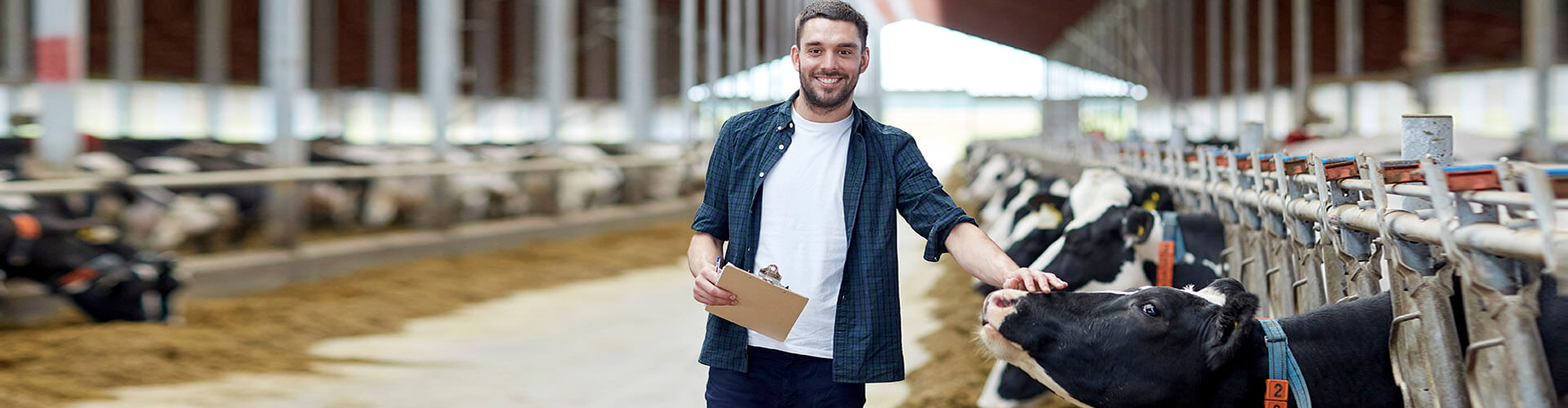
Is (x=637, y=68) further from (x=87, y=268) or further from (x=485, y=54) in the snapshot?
(x=87, y=268)

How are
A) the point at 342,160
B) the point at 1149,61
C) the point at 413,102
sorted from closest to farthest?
the point at 342,160
the point at 1149,61
the point at 413,102

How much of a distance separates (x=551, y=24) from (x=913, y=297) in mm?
6295

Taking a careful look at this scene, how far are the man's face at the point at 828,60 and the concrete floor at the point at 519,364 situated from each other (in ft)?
9.59

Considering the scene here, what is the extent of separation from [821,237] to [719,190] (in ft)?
0.80

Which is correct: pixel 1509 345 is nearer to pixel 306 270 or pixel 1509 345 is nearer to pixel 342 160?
pixel 306 270

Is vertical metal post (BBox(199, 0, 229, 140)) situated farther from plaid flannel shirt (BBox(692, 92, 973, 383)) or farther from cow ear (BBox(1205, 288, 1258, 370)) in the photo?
cow ear (BBox(1205, 288, 1258, 370))

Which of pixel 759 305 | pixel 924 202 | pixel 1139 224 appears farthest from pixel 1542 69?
pixel 759 305

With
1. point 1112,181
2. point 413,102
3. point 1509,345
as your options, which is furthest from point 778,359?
point 413,102

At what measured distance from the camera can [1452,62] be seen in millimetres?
26172

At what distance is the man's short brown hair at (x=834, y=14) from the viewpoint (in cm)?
244

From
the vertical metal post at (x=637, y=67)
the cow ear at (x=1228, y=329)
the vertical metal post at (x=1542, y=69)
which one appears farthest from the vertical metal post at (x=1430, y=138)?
the vertical metal post at (x=637, y=67)

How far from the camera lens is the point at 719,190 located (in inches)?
105

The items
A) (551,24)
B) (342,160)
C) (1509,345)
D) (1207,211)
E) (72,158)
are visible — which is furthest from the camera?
(551,24)

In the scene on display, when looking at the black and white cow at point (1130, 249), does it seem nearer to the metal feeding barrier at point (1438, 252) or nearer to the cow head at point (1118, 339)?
the metal feeding barrier at point (1438, 252)
